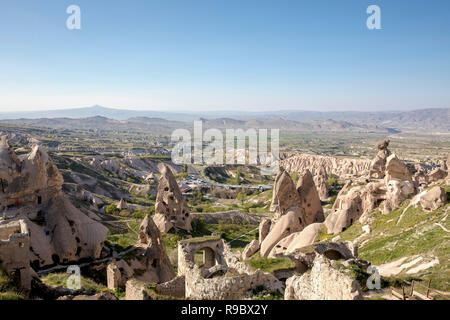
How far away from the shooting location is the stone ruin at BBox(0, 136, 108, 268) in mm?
22562

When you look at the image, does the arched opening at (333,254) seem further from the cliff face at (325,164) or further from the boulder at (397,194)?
the cliff face at (325,164)

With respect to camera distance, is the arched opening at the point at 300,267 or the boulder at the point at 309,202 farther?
the boulder at the point at 309,202

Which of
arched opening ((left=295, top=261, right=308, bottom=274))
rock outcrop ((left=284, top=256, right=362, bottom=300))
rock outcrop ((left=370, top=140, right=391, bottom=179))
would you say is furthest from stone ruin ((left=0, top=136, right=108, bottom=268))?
rock outcrop ((left=370, top=140, right=391, bottom=179))

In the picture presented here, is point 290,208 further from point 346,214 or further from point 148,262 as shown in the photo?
point 148,262

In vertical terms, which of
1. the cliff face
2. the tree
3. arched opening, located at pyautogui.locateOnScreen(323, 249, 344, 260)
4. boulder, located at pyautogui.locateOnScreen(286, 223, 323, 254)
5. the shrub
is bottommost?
the tree

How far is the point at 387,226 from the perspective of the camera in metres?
22.2

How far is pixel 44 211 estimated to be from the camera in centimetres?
2477

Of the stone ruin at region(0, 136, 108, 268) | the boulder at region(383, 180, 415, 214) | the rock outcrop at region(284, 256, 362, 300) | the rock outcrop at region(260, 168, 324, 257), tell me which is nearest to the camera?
the rock outcrop at region(284, 256, 362, 300)

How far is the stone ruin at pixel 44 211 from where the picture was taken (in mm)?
22562

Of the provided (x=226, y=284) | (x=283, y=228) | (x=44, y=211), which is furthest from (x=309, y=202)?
A: (x=44, y=211)

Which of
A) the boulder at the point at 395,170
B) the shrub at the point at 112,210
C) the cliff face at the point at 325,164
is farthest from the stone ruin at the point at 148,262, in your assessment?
the cliff face at the point at 325,164

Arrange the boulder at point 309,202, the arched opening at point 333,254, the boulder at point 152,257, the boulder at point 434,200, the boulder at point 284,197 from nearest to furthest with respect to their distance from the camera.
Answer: the arched opening at point 333,254 < the boulder at point 434,200 < the boulder at point 152,257 < the boulder at point 284,197 < the boulder at point 309,202

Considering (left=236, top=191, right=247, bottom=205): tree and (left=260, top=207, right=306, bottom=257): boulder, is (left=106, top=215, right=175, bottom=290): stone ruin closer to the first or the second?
(left=260, top=207, right=306, bottom=257): boulder
